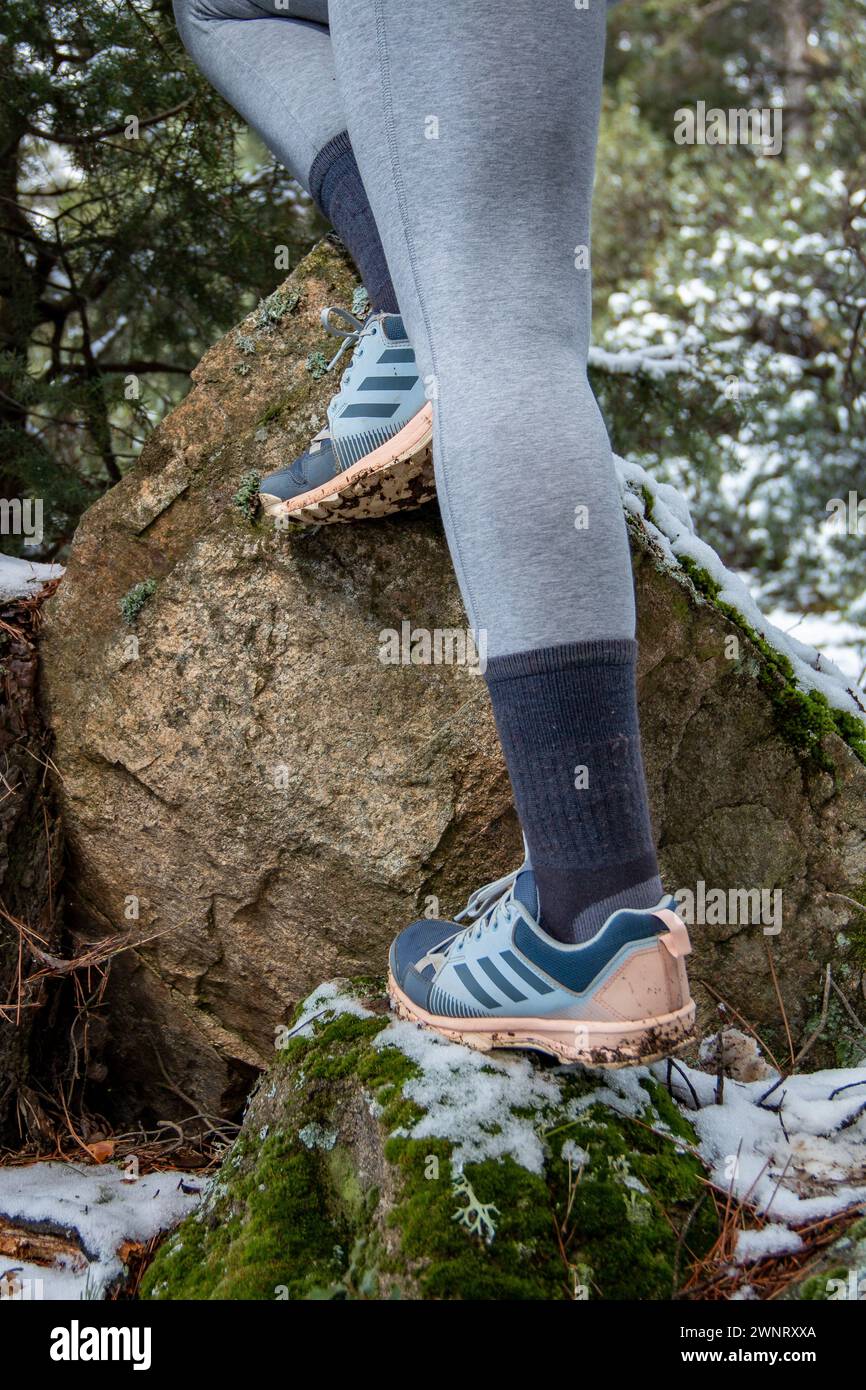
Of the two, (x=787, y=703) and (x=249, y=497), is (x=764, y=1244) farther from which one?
(x=249, y=497)

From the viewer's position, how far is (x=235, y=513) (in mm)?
1955

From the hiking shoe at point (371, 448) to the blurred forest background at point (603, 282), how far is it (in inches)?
44.4

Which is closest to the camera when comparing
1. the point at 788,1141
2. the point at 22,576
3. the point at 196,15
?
the point at 788,1141

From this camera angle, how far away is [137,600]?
1.99 m

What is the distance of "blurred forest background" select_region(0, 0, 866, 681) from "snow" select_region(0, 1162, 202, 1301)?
1.50 metres

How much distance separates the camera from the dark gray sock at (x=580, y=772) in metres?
1.19

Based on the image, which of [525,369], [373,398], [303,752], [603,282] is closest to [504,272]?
[525,369]

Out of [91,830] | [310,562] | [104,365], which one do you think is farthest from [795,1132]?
[104,365]

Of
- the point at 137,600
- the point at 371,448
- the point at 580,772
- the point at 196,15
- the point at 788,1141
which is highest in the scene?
the point at 196,15

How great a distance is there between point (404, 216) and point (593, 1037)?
3.09 ft

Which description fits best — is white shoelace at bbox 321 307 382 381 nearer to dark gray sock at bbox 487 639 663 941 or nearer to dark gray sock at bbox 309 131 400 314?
dark gray sock at bbox 309 131 400 314

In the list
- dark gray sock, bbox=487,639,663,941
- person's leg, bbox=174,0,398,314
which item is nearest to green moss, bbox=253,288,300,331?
person's leg, bbox=174,0,398,314

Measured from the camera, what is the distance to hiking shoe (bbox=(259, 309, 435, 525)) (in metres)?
1.53
